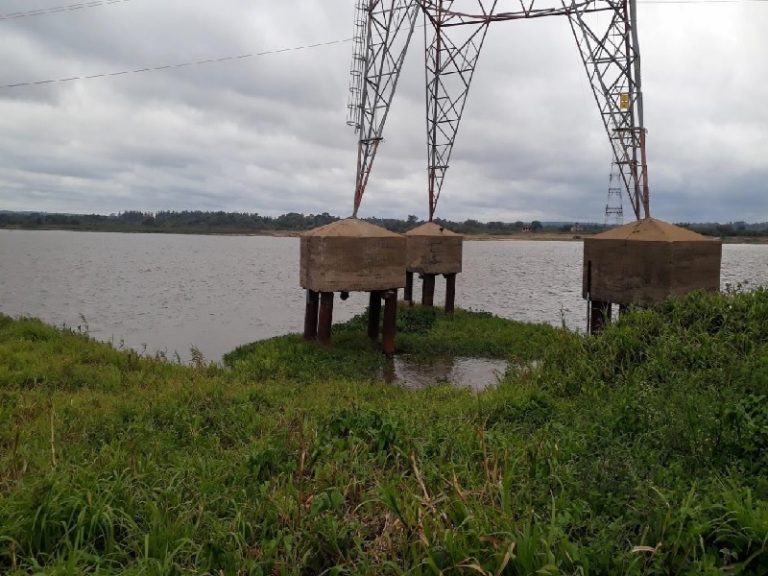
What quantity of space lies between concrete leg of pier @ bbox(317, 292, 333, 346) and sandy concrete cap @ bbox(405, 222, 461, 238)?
6480 millimetres

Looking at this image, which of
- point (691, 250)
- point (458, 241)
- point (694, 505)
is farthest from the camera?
point (458, 241)

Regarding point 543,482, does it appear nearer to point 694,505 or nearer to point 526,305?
point 694,505

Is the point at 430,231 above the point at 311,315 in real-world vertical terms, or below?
above

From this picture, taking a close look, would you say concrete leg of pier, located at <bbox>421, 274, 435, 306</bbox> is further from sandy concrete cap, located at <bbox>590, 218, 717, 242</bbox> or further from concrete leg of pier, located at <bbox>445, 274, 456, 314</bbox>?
sandy concrete cap, located at <bbox>590, 218, 717, 242</bbox>

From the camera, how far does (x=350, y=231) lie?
1354 cm

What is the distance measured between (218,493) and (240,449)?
1186 mm

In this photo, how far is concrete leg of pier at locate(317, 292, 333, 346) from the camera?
1394 centimetres

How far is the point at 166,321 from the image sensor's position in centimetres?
2188

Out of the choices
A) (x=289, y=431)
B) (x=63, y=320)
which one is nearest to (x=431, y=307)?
(x=63, y=320)

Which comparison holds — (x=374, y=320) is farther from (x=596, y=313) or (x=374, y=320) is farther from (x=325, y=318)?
(x=596, y=313)

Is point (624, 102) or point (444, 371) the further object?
point (624, 102)

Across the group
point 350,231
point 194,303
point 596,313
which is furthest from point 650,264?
point 194,303

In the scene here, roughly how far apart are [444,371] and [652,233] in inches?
208

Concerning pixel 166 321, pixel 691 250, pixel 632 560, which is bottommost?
pixel 166 321
